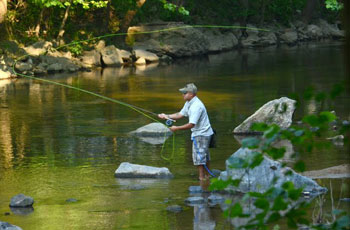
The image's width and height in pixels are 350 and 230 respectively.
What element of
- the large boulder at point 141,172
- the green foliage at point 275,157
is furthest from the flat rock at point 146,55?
the green foliage at point 275,157

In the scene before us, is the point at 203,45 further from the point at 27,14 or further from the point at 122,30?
the point at 27,14

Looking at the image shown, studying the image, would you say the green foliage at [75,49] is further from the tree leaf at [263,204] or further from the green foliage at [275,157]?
the tree leaf at [263,204]

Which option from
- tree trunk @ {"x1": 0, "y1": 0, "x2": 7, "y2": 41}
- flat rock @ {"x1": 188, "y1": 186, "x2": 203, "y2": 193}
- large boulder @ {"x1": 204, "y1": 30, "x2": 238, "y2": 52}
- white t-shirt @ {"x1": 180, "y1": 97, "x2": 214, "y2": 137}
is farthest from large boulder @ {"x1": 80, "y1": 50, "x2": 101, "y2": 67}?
flat rock @ {"x1": 188, "y1": 186, "x2": 203, "y2": 193}

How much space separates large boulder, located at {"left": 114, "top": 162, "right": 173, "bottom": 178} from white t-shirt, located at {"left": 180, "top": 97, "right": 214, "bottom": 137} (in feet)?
2.30

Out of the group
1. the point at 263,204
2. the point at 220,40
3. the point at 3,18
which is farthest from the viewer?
the point at 220,40

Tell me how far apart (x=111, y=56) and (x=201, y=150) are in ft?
83.4

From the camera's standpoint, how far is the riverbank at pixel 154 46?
32.2 meters

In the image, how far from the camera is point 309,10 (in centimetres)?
5650

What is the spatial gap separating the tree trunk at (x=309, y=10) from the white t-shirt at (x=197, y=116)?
4587 cm

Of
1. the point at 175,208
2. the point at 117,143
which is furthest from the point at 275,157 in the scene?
the point at 117,143

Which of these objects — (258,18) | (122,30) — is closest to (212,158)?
(122,30)

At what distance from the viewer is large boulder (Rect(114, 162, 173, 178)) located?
11664 mm

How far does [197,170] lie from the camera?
12.2m

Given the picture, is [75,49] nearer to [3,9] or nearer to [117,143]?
[3,9]
